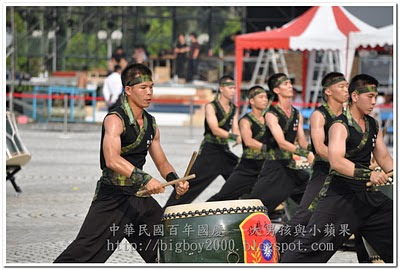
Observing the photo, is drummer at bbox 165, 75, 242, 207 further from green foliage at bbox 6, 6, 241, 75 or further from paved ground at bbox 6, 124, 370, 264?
green foliage at bbox 6, 6, 241, 75

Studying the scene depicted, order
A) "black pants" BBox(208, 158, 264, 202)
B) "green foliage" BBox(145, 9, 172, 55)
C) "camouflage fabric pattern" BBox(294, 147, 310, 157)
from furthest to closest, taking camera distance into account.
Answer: "green foliage" BBox(145, 9, 172, 55)
"black pants" BBox(208, 158, 264, 202)
"camouflage fabric pattern" BBox(294, 147, 310, 157)

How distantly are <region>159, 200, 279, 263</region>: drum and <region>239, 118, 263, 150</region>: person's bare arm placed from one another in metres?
4.44

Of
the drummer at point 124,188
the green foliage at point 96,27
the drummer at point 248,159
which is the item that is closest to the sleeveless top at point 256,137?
the drummer at point 248,159

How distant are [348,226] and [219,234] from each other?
48.8 inches

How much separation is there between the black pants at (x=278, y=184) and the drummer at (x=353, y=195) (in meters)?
2.95

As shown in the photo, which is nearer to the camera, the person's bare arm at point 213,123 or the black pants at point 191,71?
the person's bare arm at point 213,123

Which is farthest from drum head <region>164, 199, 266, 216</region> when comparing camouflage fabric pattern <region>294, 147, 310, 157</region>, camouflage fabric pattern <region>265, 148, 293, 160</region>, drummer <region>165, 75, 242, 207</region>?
drummer <region>165, 75, 242, 207</region>

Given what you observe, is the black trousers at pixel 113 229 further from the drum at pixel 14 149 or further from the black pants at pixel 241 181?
the drum at pixel 14 149

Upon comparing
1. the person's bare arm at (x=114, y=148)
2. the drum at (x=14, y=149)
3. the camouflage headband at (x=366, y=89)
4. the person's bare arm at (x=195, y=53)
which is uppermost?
the camouflage headband at (x=366, y=89)

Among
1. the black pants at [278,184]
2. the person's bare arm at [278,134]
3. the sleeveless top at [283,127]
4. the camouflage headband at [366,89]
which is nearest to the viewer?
the camouflage headband at [366,89]

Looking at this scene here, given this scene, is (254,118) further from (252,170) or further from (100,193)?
(100,193)

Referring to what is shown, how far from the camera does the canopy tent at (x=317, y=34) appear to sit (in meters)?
23.3

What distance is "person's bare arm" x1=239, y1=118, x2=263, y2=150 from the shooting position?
12.1 meters

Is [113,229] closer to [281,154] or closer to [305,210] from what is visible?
[305,210]
